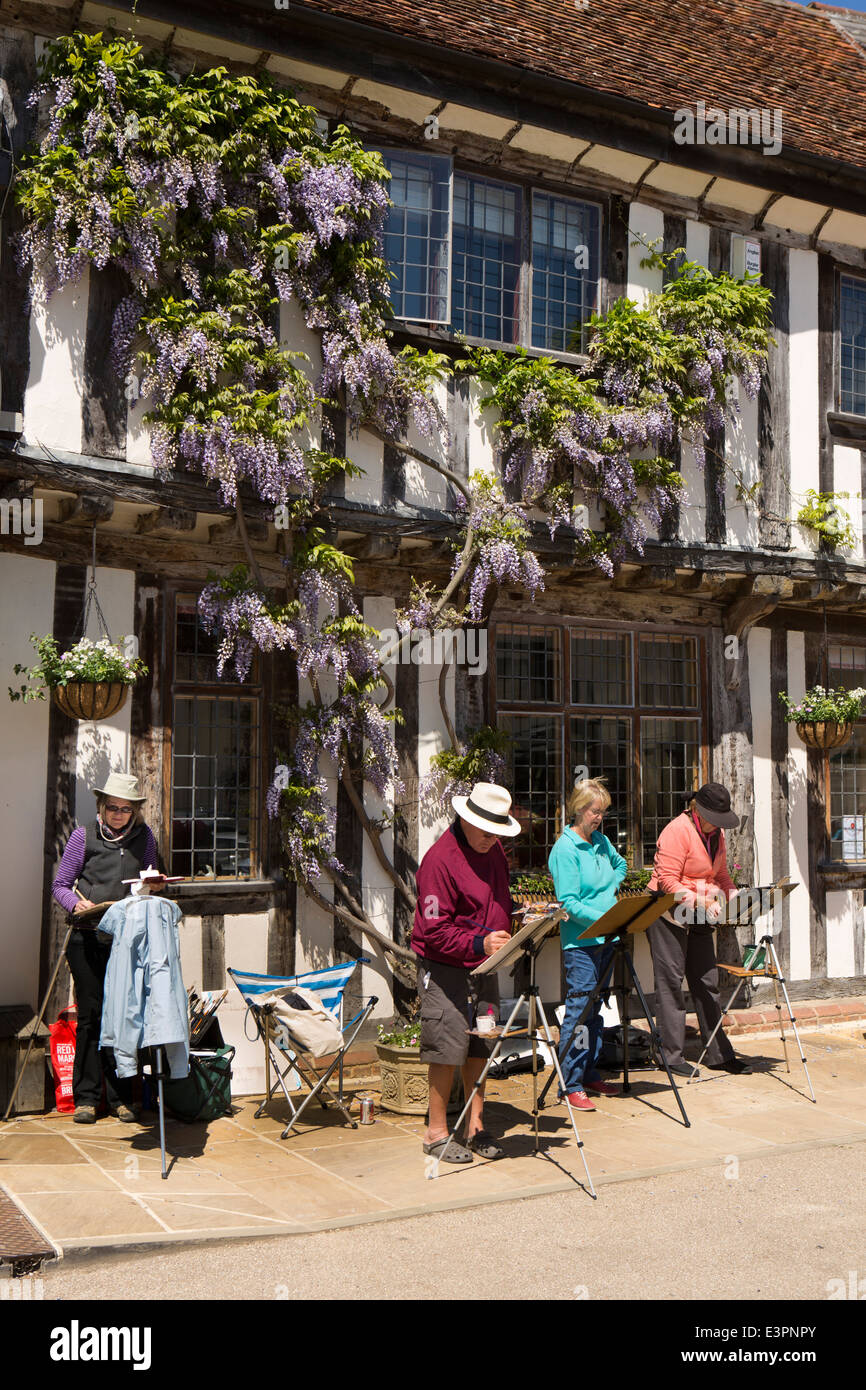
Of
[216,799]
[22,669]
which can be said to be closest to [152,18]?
[22,669]

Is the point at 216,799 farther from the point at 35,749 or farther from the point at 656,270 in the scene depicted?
the point at 656,270

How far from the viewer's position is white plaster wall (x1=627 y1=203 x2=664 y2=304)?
8984 mm

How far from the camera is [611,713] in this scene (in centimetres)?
920

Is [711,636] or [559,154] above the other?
[559,154]

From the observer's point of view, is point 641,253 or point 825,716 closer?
point 641,253

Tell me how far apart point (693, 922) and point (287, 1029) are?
2800 mm

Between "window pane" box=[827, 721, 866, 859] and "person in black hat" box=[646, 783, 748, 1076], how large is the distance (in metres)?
2.51

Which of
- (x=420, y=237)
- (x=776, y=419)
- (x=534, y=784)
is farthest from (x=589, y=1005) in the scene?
(x=776, y=419)

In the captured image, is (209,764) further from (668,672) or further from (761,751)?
(761,751)

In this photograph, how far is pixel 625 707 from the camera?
9.25 meters

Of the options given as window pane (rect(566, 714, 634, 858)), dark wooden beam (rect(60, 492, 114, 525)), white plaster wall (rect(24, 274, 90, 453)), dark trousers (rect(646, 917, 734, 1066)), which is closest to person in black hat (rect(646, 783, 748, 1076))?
dark trousers (rect(646, 917, 734, 1066))

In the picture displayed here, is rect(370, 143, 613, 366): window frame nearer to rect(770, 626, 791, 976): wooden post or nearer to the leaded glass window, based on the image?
the leaded glass window

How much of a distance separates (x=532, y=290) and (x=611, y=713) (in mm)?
3011
